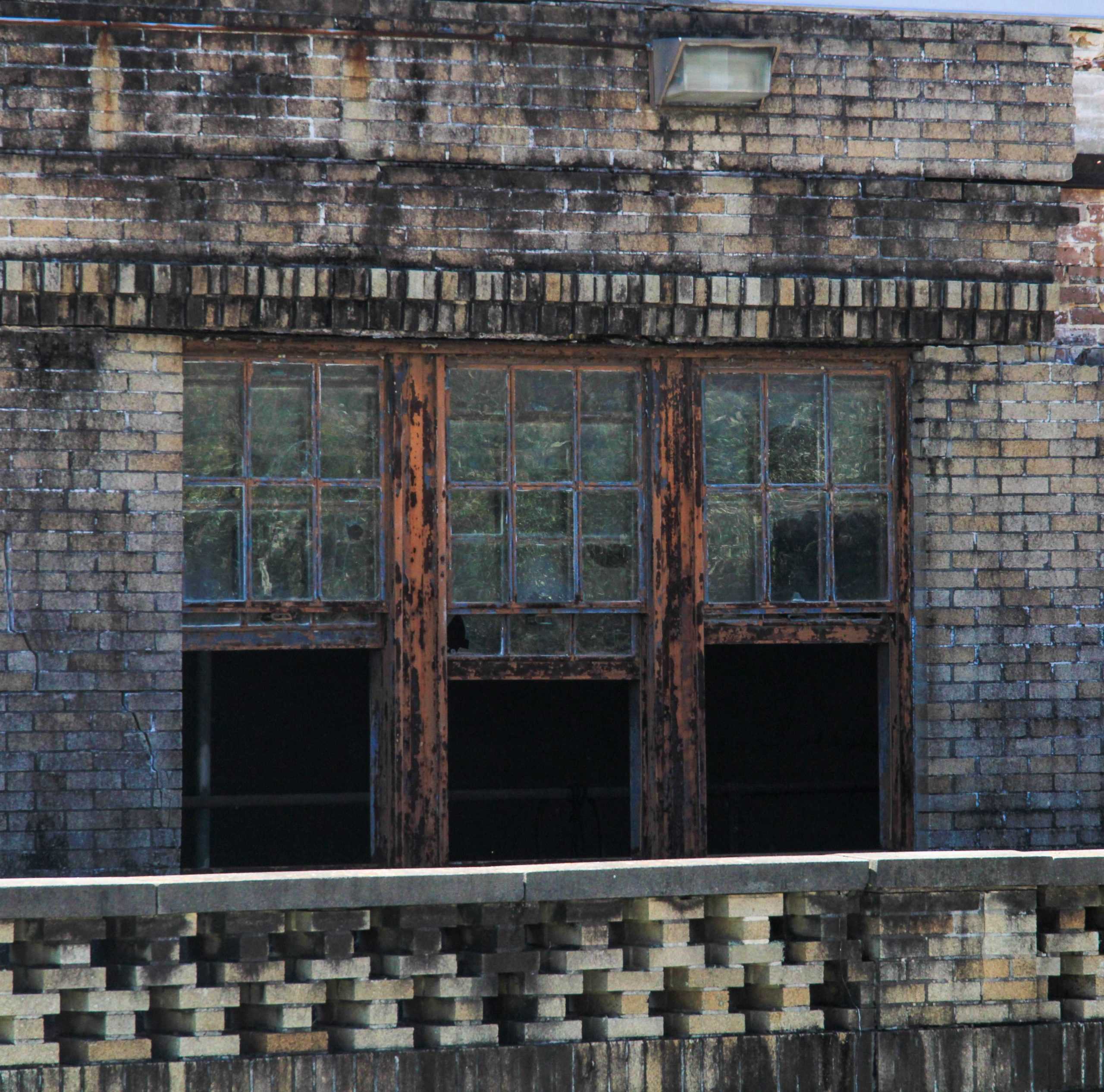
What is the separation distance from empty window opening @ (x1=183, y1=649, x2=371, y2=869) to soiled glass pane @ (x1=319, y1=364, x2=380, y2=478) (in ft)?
16.7

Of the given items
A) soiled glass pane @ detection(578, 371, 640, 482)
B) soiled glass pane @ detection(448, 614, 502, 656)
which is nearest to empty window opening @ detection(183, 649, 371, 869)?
soiled glass pane @ detection(448, 614, 502, 656)

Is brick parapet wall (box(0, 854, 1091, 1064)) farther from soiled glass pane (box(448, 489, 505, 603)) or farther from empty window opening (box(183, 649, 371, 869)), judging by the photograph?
empty window opening (box(183, 649, 371, 869))

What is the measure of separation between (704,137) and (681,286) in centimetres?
70

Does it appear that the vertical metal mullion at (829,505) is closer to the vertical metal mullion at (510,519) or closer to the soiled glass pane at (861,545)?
the soiled glass pane at (861,545)

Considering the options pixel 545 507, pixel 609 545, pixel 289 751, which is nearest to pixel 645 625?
pixel 609 545

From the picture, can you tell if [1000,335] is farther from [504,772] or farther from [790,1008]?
[504,772]

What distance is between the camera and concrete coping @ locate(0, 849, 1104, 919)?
555 centimetres

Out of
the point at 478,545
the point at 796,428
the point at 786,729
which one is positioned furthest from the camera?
the point at 786,729

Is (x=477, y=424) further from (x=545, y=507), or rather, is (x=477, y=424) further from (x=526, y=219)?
(x=526, y=219)

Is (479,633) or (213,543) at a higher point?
(213,543)

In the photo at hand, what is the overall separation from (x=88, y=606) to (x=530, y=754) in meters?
6.77

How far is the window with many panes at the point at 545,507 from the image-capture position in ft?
28.6

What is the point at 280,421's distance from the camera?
854cm

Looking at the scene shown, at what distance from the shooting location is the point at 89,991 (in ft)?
18.4
